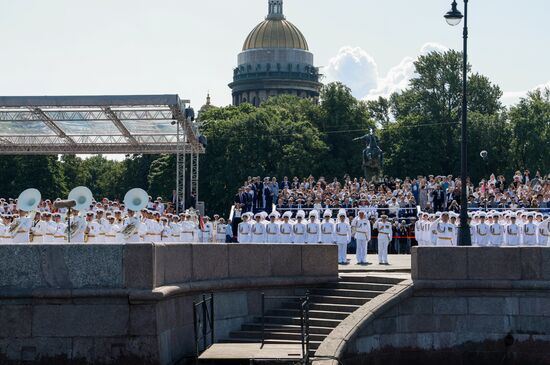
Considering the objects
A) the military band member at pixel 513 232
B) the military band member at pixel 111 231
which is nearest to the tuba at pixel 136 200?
the military band member at pixel 111 231

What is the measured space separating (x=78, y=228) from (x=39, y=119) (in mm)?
12092

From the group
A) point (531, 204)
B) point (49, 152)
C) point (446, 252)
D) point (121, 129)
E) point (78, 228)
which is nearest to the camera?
point (446, 252)

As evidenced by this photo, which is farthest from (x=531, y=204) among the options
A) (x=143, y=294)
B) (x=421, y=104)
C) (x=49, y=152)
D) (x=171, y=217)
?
(x=421, y=104)

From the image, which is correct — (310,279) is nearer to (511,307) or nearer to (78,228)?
(511,307)

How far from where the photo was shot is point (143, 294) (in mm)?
21844

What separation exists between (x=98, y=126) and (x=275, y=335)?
2052 cm

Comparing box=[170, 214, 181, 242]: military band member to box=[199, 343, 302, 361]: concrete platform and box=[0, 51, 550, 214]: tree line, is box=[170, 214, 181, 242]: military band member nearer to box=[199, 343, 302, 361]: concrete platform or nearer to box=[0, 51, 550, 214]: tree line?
box=[199, 343, 302, 361]: concrete platform

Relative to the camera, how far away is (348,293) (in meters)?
26.8

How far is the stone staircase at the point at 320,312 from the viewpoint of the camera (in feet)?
82.2

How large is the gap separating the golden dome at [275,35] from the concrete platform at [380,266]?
113m

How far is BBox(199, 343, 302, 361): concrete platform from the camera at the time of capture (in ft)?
74.4

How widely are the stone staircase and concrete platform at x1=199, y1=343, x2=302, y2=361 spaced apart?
21.2 inches

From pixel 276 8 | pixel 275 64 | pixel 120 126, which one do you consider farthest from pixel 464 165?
pixel 276 8

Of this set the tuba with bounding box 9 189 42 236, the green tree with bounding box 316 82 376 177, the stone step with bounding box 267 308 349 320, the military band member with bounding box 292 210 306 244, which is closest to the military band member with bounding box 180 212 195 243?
the military band member with bounding box 292 210 306 244
